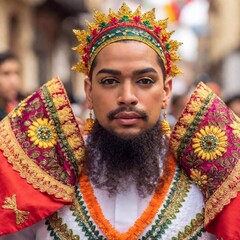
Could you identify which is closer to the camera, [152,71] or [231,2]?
[152,71]

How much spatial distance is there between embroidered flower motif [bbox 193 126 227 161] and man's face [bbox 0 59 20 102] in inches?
133

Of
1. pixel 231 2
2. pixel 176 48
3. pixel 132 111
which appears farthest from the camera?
pixel 231 2

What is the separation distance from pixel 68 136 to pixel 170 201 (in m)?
0.53

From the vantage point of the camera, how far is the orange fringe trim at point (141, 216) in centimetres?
345

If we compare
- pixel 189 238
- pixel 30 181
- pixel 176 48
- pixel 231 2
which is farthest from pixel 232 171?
pixel 231 2

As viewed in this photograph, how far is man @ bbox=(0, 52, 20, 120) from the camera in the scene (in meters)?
6.64

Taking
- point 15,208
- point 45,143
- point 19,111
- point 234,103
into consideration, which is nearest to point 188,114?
point 45,143

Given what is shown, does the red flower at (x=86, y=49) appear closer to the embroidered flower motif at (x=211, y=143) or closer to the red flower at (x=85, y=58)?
the red flower at (x=85, y=58)

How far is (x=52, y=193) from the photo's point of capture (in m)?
3.50

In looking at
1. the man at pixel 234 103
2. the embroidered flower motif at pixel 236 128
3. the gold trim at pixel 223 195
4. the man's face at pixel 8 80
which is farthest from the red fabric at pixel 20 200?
the man at pixel 234 103

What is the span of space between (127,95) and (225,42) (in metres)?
41.3

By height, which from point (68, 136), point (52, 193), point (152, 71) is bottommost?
point (52, 193)

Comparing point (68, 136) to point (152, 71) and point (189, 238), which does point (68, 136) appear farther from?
point (189, 238)

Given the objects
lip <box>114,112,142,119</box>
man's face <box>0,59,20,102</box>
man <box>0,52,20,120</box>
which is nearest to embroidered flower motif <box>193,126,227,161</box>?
lip <box>114,112,142,119</box>
